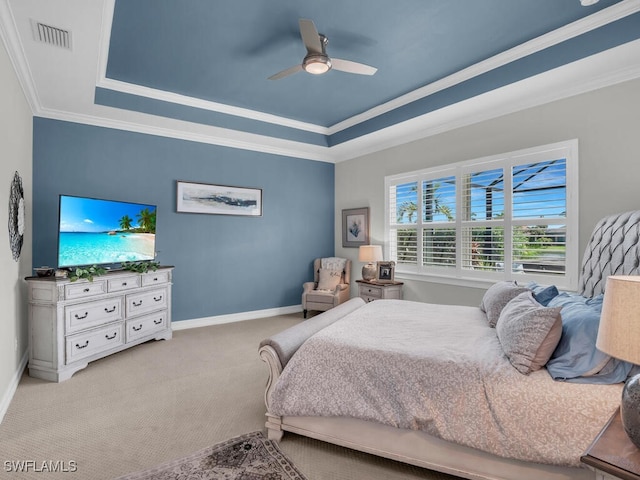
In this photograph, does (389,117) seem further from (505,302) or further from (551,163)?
(505,302)

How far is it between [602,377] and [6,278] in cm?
393

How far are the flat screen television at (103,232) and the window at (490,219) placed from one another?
3.35 meters

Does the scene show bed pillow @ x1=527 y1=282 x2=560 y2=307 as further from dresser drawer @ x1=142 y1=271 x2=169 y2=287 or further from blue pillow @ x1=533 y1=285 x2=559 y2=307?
dresser drawer @ x1=142 y1=271 x2=169 y2=287

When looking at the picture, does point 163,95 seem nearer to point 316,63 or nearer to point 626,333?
point 316,63

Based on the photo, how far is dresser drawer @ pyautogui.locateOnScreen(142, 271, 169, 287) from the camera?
13.1 ft

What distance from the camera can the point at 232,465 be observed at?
1.97m

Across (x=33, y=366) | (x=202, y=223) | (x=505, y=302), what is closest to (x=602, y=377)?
(x=505, y=302)

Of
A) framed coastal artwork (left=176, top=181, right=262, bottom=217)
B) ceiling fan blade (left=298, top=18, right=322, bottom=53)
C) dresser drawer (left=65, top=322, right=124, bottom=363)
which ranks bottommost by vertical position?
dresser drawer (left=65, top=322, right=124, bottom=363)

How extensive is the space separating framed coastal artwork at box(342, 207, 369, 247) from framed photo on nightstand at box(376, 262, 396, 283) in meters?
0.73

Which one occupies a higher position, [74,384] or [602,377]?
[602,377]

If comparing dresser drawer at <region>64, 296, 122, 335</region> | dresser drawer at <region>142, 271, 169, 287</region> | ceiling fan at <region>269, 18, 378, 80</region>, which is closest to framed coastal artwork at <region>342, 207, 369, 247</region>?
ceiling fan at <region>269, 18, 378, 80</region>

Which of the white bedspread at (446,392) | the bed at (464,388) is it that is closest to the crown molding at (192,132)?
the bed at (464,388)

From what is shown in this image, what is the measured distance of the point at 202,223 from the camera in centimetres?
495

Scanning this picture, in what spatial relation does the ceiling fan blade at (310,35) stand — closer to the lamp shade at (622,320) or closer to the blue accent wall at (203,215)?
the lamp shade at (622,320)
